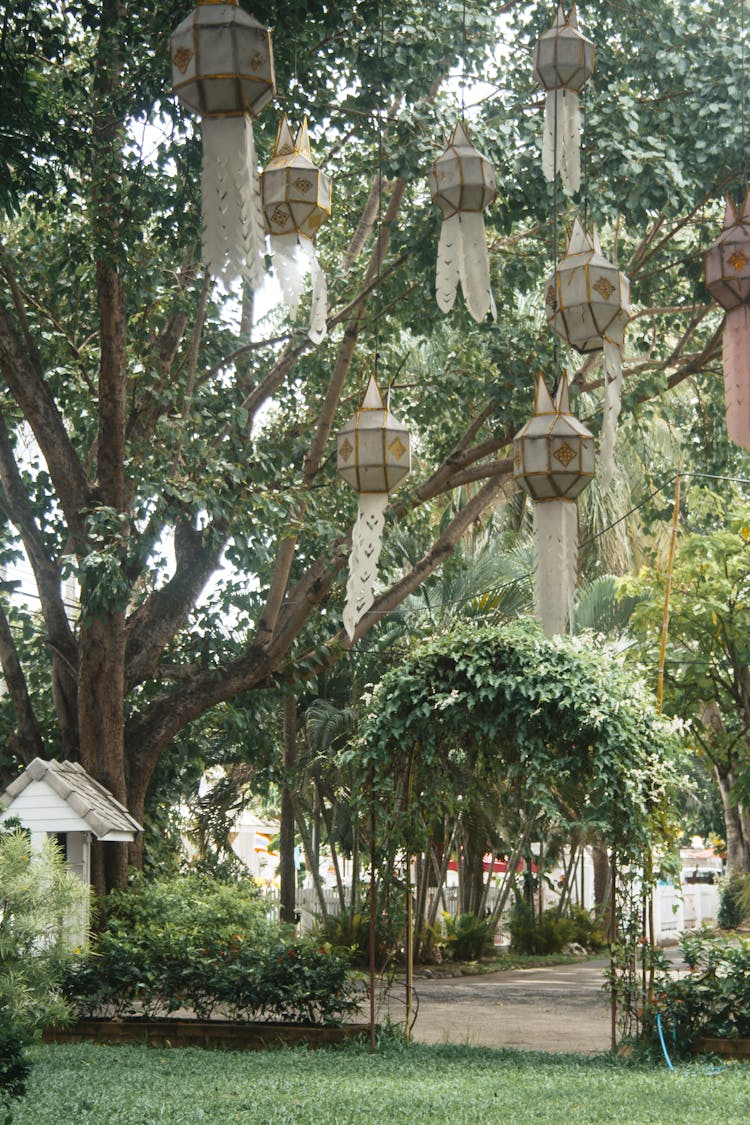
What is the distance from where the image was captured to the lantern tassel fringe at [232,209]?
3.45 meters

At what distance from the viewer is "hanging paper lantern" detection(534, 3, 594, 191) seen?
14.2ft

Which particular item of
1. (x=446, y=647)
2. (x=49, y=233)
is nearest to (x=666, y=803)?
(x=446, y=647)

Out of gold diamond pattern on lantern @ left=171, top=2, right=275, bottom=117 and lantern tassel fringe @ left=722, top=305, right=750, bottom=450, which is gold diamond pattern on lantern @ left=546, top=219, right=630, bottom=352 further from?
gold diamond pattern on lantern @ left=171, top=2, right=275, bottom=117

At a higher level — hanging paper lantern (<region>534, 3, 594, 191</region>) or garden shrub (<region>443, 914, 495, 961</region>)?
hanging paper lantern (<region>534, 3, 594, 191</region>)

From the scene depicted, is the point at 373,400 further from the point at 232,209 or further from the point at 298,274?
the point at 232,209

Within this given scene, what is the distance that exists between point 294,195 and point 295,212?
8cm

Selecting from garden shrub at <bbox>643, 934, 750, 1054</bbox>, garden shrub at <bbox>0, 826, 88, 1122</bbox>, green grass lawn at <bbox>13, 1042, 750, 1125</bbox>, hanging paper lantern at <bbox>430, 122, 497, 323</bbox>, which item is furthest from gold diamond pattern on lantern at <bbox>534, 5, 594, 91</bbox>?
garden shrub at <bbox>643, 934, 750, 1054</bbox>

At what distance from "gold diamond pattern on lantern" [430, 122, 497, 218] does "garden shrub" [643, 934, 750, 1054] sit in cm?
557

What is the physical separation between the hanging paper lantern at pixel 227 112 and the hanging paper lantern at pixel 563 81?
121 cm

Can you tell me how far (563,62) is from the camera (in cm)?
439

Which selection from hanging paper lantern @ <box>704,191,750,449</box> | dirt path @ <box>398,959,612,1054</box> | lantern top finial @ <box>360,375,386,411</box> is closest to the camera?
hanging paper lantern @ <box>704,191,750,449</box>

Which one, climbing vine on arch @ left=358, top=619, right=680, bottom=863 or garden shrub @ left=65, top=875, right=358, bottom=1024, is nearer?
climbing vine on arch @ left=358, top=619, right=680, bottom=863

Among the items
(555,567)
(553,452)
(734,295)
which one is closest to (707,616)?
(734,295)

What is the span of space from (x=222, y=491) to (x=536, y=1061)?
179 inches
